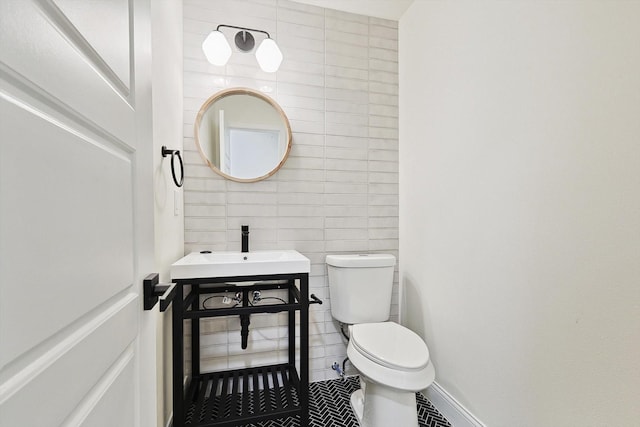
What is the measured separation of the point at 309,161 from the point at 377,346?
116 centimetres

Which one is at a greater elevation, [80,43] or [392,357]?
[80,43]

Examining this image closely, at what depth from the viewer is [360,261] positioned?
167 centimetres

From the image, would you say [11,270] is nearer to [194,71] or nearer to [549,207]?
[549,207]

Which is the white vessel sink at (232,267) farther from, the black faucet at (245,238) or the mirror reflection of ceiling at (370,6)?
the mirror reflection of ceiling at (370,6)

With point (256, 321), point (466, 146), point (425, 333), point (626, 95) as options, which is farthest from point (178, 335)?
point (626, 95)

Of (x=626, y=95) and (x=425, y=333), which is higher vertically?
(x=626, y=95)

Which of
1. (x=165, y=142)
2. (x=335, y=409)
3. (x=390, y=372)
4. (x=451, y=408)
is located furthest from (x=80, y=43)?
(x=451, y=408)

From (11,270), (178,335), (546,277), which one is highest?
(11,270)

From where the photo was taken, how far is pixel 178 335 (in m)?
1.23

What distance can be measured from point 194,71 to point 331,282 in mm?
1516

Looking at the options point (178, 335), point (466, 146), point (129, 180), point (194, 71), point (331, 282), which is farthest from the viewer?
point (331, 282)

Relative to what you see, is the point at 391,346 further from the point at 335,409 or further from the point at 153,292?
the point at 153,292

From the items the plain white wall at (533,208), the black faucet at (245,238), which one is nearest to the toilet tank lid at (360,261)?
the plain white wall at (533,208)

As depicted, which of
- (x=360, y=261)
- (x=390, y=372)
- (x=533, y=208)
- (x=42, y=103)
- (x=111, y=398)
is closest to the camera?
(x=42, y=103)
